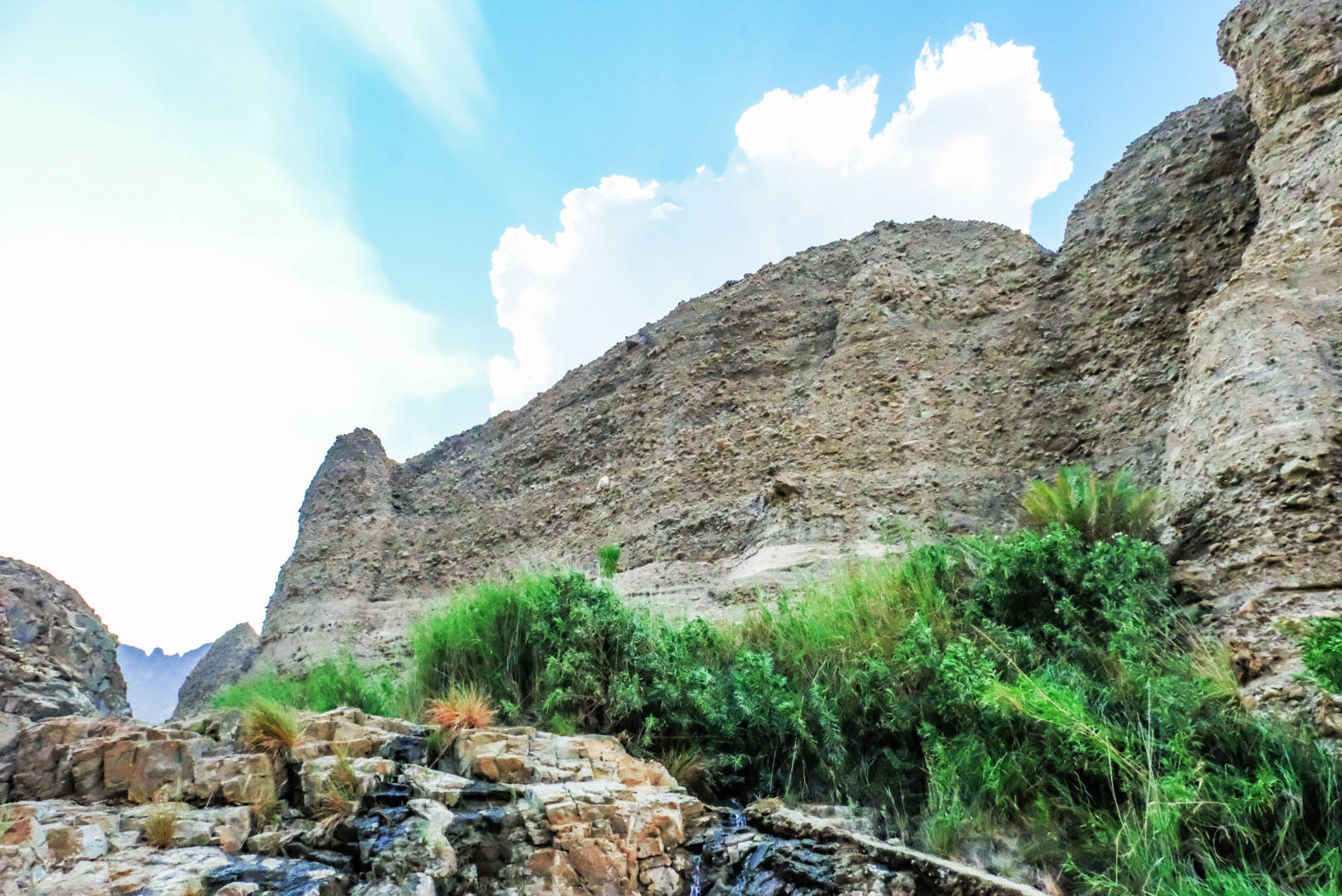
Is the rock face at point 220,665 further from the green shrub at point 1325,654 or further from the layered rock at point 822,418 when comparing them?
the green shrub at point 1325,654

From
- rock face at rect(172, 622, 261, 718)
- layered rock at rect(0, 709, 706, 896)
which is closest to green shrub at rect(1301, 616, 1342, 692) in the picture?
layered rock at rect(0, 709, 706, 896)

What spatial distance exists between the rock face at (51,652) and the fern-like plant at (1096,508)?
28.7 feet

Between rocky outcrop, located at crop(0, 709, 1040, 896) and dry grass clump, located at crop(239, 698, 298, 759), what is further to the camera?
dry grass clump, located at crop(239, 698, 298, 759)

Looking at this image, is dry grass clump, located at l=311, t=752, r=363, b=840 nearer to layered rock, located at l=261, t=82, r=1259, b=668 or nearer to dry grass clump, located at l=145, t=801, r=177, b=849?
dry grass clump, located at l=145, t=801, r=177, b=849

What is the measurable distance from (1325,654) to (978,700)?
1.74 metres

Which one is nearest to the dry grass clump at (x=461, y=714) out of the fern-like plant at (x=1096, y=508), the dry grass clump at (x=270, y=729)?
the dry grass clump at (x=270, y=729)

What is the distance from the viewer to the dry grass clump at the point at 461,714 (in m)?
4.90

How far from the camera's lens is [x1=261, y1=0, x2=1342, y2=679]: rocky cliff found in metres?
6.60

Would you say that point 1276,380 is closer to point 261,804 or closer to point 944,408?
point 944,408

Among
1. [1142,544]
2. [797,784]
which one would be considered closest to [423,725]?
[797,784]

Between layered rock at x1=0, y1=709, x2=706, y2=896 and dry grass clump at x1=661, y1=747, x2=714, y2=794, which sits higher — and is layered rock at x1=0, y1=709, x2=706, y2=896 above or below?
above

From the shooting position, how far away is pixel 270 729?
4.73 m

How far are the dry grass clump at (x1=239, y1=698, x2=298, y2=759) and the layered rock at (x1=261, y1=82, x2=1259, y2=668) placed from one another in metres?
6.11

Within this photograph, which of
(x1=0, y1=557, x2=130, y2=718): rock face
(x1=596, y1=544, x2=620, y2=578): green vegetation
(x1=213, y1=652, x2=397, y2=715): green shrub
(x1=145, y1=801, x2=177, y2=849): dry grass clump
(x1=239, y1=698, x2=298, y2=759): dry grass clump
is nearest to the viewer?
(x1=145, y1=801, x2=177, y2=849): dry grass clump
